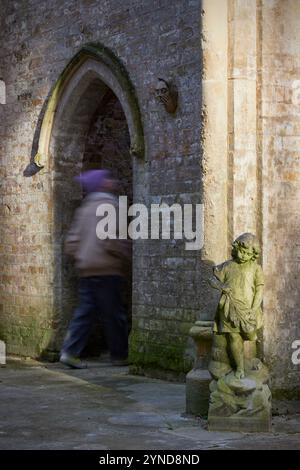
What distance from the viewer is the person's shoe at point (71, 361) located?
9258 millimetres

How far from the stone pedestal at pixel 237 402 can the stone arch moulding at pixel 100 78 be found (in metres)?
3.09

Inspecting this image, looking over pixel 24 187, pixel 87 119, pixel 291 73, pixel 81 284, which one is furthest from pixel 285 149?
pixel 24 187

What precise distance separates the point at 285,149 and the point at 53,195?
387cm

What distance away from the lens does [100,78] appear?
959 centimetres

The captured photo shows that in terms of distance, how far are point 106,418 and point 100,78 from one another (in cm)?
419

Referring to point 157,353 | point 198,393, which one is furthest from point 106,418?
point 157,353

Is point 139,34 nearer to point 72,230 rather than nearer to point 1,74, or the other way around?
point 72,230

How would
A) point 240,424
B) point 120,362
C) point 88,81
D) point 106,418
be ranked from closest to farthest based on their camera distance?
point 240,424
point 106,418
point 120,362
point 88,81

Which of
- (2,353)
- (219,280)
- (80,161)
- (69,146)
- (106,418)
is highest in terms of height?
(69,146)

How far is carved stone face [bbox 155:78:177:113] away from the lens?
8203mm

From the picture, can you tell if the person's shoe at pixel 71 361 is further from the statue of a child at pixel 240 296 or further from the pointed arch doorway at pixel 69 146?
the statue of a child at pixel 240 296

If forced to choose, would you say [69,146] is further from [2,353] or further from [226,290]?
[226,290]

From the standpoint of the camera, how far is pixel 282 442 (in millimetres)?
5785

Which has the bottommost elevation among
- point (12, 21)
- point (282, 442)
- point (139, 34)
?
point (282, 442)
